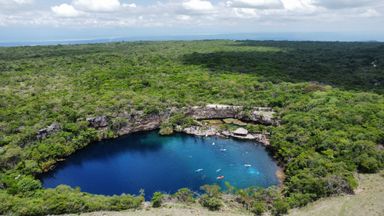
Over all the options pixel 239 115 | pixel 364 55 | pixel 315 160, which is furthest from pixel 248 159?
pixel 364 55

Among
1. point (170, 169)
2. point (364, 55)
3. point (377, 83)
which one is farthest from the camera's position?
point (364, 55)

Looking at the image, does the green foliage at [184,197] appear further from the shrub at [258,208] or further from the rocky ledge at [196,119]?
the rocky ledge at [196,119]

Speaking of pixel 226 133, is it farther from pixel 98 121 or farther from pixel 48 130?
pixel 48 130

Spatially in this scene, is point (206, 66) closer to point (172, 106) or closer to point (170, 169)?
point (172, 106)

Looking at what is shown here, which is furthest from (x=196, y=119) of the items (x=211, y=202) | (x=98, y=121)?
(x=211, y=202)

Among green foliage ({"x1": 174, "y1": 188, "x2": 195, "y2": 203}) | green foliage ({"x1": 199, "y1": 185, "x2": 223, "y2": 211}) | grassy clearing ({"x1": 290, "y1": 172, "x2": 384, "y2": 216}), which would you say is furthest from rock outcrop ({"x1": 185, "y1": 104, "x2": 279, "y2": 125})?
green foliage ({"x1": 174, "y1": 188, "x2": 195, "y2": 203})

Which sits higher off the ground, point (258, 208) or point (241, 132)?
point (241, 132)

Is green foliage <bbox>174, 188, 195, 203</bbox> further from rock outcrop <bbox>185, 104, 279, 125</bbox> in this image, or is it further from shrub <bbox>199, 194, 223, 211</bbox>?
rock outcrop <bbox>185, 104, 279, 125</bbox>
